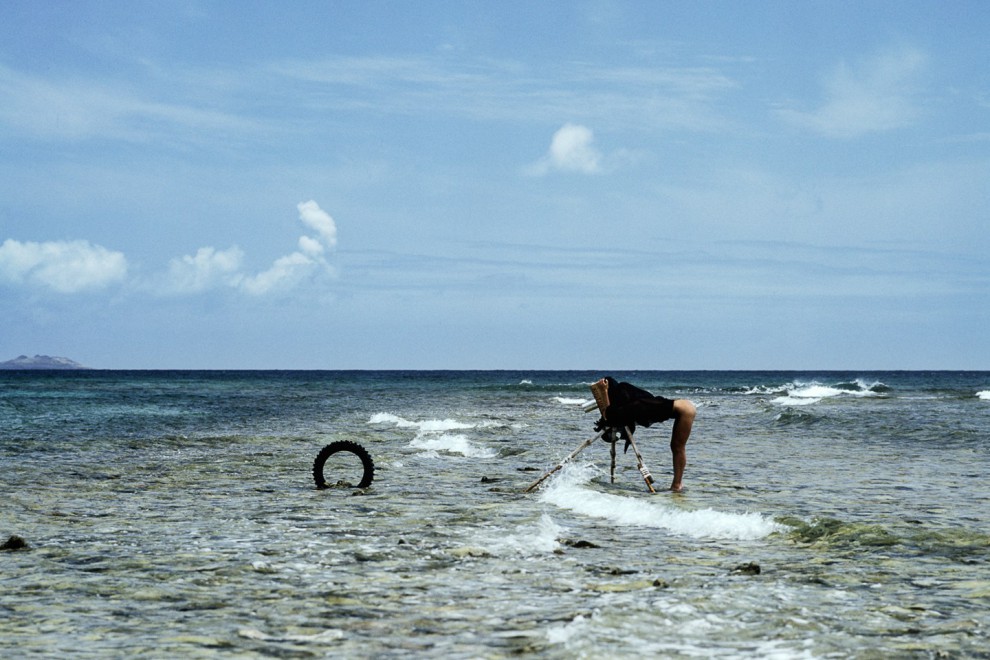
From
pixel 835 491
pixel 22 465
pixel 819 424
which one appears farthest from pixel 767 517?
pixel 819 424

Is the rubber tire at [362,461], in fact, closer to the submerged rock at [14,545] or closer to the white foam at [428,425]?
the submerged rock at [14,545]

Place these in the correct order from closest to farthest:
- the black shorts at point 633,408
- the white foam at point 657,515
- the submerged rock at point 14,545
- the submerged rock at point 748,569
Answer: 1. the submerged rock at point 748,569
2. the submerged rock at point 14,545
3. the white foam at point 657,515
4. the black shorts at point 633,408

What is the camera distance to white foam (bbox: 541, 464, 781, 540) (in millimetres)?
10359

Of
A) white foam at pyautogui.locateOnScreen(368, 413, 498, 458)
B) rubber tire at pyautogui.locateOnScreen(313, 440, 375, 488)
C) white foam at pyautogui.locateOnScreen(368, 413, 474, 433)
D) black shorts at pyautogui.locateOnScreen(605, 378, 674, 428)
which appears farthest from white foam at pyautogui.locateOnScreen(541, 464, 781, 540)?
white foam at pyautogui.locateOnScreen(368, 413, 474, 433)

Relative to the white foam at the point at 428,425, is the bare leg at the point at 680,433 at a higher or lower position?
higher

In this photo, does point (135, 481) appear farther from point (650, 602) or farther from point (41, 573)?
point (650, 602)

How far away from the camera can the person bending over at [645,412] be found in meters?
13.6

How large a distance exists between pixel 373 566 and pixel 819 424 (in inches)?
1062

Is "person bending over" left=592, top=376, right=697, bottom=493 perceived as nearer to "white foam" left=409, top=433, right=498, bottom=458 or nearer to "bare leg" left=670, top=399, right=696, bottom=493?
"bare leg" left=670, top=399, right=696, bottom=493

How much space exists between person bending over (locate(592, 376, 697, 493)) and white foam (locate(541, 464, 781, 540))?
1.07 meters

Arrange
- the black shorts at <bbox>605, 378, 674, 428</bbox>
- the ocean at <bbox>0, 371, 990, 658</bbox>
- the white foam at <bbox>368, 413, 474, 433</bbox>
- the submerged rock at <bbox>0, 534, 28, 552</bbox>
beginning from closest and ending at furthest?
the ocean at <bbox>0, 371, 990, 658</bbox> < the submerged rock at <bbox>0, 534, 28, 552</bbox> < the black shorts at <bbox>605, 378, 674, 428</bbox> < the white foam at <bbox>368, 413, 474, 433</bbox>

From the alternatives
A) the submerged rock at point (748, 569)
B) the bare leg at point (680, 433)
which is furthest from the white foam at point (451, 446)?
the submerged rock at point (748, 569)

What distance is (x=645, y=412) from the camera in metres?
13.7

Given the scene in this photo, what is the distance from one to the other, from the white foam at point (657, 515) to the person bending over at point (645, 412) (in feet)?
3.52
